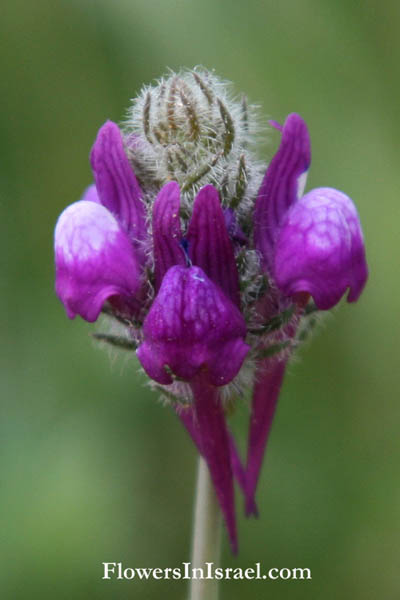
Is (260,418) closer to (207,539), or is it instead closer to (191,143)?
(207,539)

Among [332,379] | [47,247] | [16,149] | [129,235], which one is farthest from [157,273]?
[16,149]

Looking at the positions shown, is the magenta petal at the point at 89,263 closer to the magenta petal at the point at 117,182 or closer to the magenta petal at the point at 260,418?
the magenta petal at the point at 117,182

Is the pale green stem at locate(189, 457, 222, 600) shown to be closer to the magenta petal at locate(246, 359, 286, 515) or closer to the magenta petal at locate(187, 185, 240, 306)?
the magenta petal at locate(246, 359, 286, 515)

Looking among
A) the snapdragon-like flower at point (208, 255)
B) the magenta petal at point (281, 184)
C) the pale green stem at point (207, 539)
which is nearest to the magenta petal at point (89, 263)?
the snapdragon-like flower at point (208, 255)

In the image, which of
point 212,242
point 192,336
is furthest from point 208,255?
point 192,336

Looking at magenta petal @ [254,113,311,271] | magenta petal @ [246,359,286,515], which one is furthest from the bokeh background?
magenta petal @ [254,113,311,271]

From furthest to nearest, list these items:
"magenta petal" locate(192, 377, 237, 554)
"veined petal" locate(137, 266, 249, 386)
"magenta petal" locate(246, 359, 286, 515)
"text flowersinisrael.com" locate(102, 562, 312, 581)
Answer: "text flowersinisrael.com" locate(102, 562, 312, 581)
"magenta petal" locate(246, 359, 286, 515)
"magenta petal" locate(192, 377, 237, 554)
"veined petal" locate(137, 266, 249, 386)

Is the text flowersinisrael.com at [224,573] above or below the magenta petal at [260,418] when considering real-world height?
below

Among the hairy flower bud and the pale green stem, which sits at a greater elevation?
the hairy flower bud
